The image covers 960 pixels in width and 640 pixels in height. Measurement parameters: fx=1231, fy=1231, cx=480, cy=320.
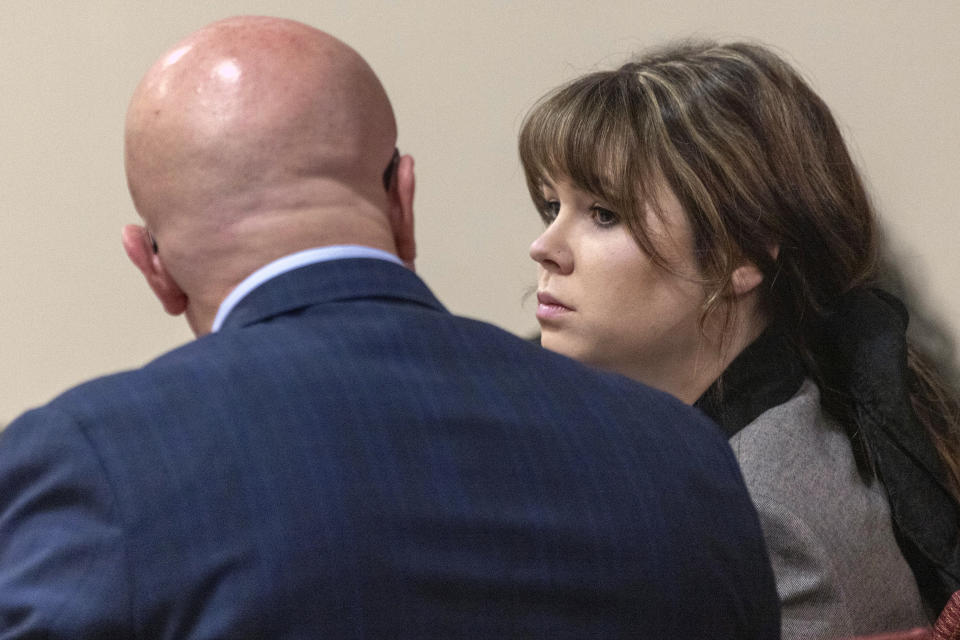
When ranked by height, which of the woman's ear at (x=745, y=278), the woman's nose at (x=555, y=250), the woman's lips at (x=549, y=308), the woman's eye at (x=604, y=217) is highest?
the woman's eye at (x=604, y=217)

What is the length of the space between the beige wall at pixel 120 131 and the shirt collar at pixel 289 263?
3.31 ft

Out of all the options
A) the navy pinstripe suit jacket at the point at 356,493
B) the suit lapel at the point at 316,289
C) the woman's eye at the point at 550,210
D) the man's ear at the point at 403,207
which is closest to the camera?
the navy pinstripe suit jacket at the point at 356,493

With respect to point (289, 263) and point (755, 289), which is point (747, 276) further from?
point (289, 263)

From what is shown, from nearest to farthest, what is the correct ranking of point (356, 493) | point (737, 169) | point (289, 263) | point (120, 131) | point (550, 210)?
point (356, 493)
point (289, 263)
point (737, 169)
point (550, 210)
point (120, 131)

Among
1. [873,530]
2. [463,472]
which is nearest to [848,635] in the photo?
[873,530]

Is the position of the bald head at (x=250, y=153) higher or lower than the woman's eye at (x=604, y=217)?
higher

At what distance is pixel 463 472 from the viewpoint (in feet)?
2.62

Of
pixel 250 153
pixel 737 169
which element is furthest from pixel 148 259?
pixel 737 169

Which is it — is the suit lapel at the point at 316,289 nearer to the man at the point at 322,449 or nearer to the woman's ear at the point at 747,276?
the man at the point at 322,449

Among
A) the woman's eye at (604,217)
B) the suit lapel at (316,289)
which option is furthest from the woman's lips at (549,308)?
the suit lapel at (316,289)

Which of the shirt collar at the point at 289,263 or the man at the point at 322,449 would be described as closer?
the man at the point at 322,449

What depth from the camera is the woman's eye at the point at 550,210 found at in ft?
5.06

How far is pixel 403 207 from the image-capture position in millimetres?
974

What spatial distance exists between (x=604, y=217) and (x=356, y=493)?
2.42 feet
